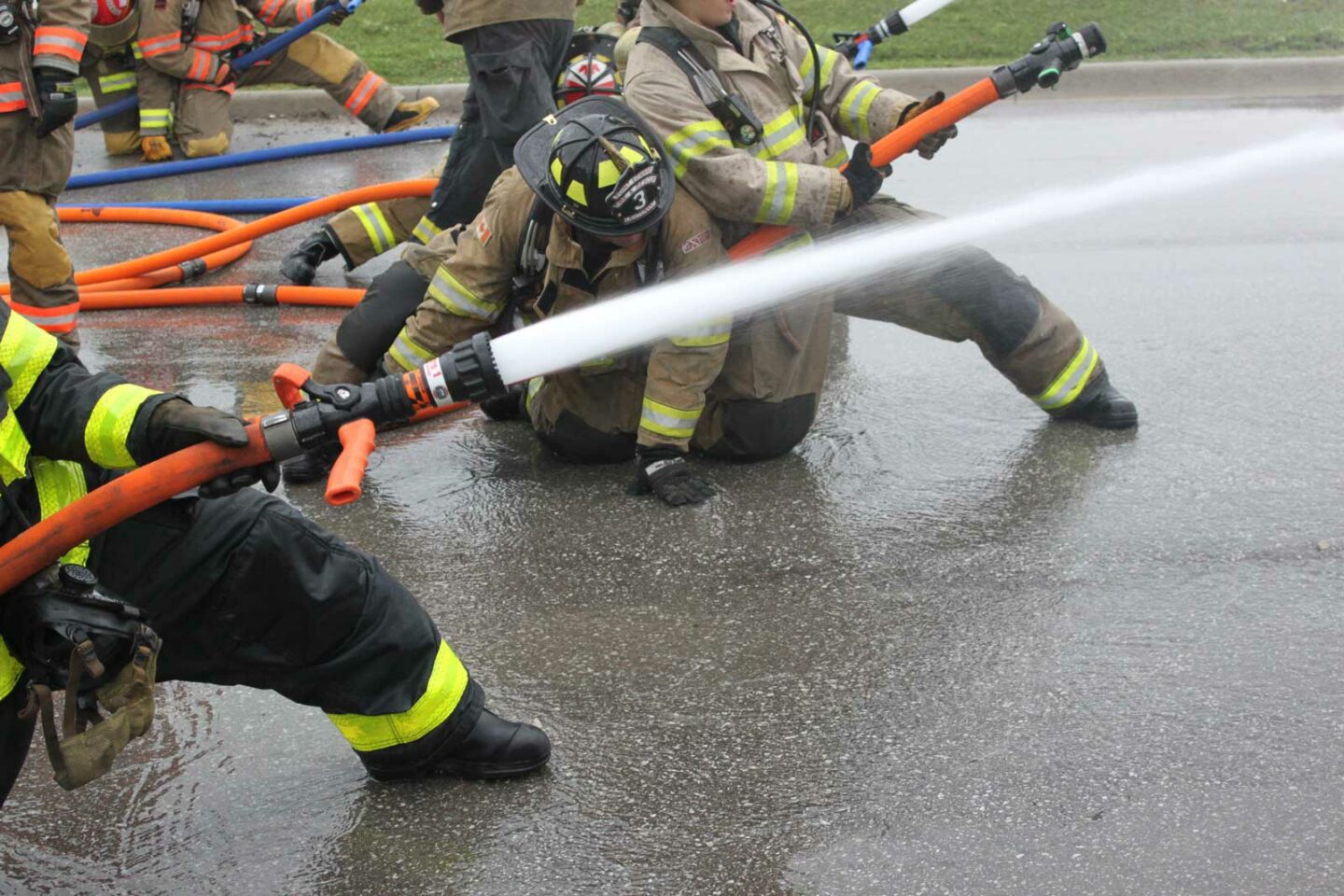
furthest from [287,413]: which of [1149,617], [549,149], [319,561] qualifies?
[1149,617]

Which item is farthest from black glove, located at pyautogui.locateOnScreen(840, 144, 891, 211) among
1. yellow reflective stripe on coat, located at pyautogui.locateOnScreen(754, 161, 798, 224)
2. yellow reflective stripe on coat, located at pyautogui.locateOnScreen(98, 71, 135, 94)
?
yellow reflective stripe on coat, located at pyautogui.locateOnScreen(98, 71, 135, 94)

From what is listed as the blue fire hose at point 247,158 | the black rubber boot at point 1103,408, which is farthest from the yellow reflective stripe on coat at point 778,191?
the blue fire hose at point 247,158

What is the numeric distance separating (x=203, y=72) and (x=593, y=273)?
5.37 m

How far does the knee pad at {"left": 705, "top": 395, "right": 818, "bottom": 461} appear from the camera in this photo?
4.42 m

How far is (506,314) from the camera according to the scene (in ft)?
14.3

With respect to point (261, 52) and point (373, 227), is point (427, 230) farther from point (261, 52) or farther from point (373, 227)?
point (261, 52)

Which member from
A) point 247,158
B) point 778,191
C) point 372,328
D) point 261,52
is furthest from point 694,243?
point 261,52

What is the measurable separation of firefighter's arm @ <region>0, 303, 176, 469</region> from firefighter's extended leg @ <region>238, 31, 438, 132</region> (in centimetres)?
661

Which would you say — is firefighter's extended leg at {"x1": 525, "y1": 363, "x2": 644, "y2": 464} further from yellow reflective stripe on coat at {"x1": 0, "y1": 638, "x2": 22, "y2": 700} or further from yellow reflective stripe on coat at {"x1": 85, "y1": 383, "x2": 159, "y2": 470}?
yellow reflective stripe on coat at {"x1": 0, "y1": 638, "x2": 22, "y2": 700}

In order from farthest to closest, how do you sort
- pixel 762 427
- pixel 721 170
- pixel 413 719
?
1. pixel 762 427
2. pixel 721 170
3. pixel 413 719

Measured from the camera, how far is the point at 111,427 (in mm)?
2465

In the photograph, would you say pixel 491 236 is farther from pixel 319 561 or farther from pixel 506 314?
pixel 319 561

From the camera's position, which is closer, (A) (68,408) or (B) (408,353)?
(A) (68,408)

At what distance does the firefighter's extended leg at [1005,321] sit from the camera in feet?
14.7
